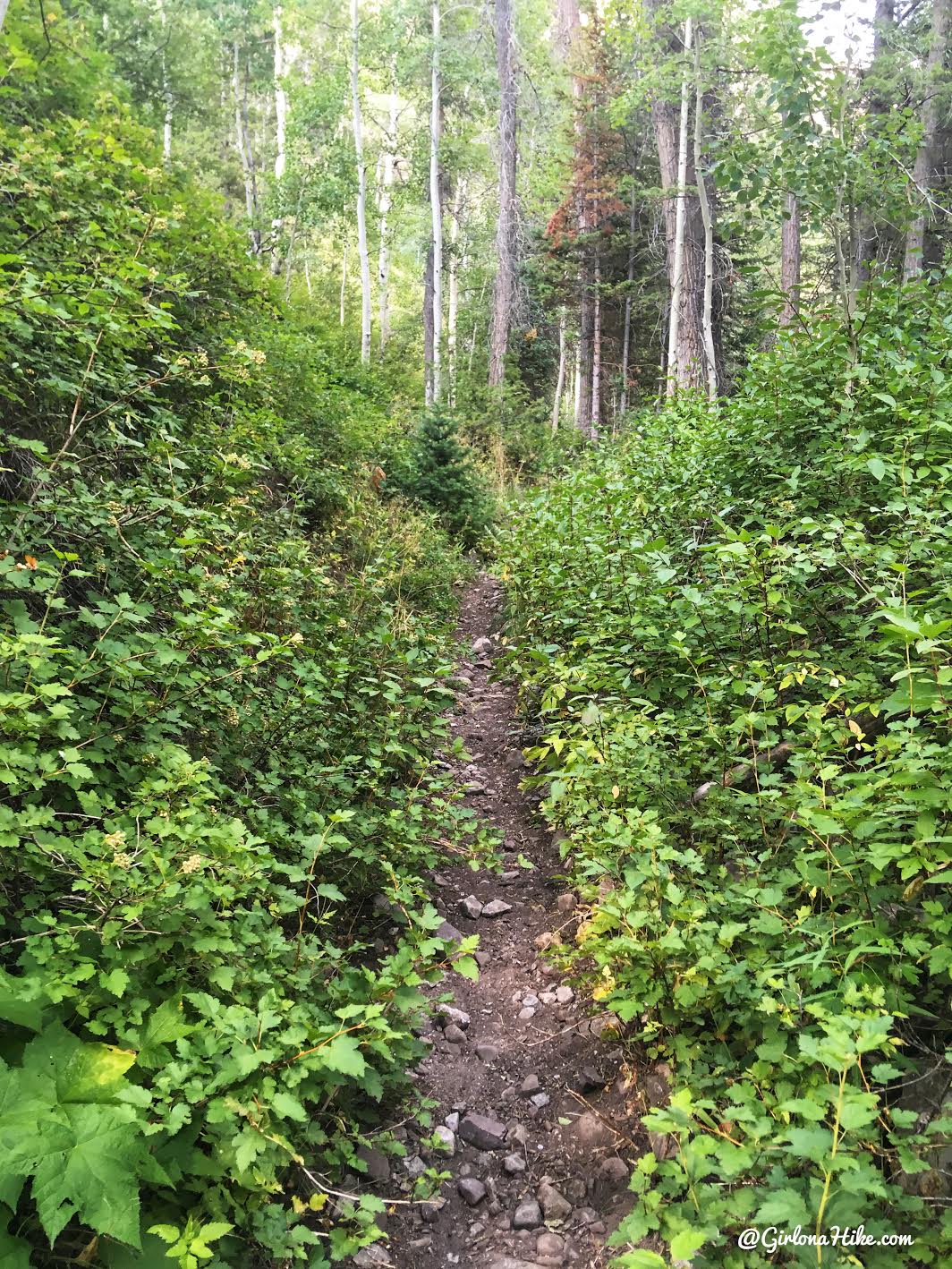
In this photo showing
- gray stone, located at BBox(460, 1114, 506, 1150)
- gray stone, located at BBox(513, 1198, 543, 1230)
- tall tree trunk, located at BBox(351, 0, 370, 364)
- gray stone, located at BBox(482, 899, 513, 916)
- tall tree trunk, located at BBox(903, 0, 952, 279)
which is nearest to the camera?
gray stone, located at BBox(513, 1198, 543, 1230)

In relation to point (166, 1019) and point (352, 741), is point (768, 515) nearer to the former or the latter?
point (352, 741)

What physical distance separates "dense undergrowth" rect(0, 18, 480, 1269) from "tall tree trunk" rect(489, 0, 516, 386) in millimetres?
13673

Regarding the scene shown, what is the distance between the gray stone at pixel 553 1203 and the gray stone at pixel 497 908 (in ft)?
4.81

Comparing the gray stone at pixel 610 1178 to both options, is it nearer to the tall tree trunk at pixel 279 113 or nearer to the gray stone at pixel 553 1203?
→ the gray stone at pixel 553 1203

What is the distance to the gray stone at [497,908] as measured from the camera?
3.82 metres

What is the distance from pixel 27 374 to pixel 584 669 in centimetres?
351

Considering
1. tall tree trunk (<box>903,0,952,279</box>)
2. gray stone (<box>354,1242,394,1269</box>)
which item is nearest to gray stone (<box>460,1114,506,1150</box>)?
gray stone (<box>354,1242,394,1269</box>)

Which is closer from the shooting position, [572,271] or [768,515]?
[768,515]

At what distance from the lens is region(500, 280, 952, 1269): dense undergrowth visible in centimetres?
176

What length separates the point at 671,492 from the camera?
560 centimetres

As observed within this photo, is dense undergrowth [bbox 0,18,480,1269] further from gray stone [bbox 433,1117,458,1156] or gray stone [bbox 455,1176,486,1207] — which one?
gray stone [bbox 455,1176,486,1207]

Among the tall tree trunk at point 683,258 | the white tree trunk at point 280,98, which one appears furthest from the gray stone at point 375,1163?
the white tree trunk at point 280,98

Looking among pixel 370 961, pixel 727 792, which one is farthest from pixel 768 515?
pixel 370 961

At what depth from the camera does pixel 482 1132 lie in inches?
103
